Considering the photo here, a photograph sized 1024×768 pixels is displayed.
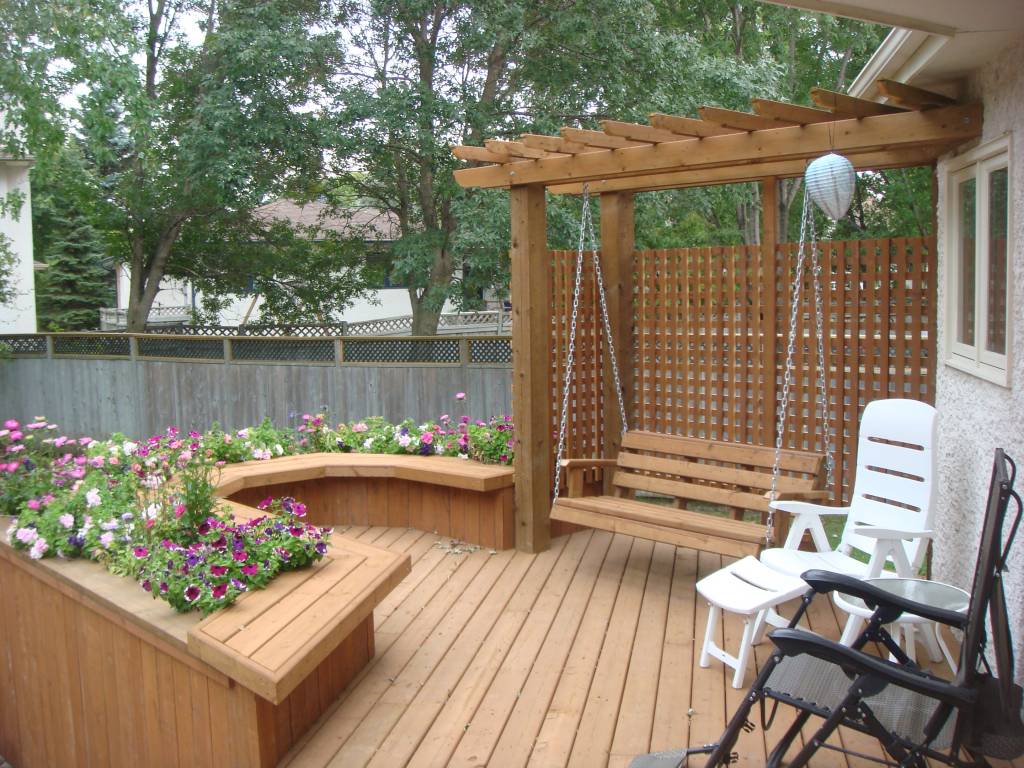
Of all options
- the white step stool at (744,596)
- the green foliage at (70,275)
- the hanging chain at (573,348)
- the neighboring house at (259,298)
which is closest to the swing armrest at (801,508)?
the white step stool at (744,596)

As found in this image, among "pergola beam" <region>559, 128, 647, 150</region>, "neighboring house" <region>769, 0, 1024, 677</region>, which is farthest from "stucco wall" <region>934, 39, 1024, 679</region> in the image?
"pergola beam" <region>559, 128, 647, 150</region>

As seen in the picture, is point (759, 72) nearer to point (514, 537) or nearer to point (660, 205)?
point (660, 205)

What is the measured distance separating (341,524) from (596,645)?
2372 millimetres

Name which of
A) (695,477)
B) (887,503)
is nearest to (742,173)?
(695,477)

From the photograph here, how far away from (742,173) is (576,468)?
→ 1822mm

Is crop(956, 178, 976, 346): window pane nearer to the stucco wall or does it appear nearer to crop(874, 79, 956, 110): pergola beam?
the stucco wall

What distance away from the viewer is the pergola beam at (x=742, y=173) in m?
4.43

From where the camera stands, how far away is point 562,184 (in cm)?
518

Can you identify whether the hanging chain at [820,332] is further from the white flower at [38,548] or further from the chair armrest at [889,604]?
the white flower at [38,548]

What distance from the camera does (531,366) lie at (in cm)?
506

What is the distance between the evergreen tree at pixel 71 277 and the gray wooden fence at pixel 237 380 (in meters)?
6.61

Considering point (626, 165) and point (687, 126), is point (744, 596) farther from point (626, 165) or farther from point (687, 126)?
point (626, 165)

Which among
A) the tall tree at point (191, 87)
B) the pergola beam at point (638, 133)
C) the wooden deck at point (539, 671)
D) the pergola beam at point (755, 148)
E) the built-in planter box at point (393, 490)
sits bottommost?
the wooden deck at point (539, 671)

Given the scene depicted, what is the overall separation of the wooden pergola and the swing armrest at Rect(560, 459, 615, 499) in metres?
0.18
